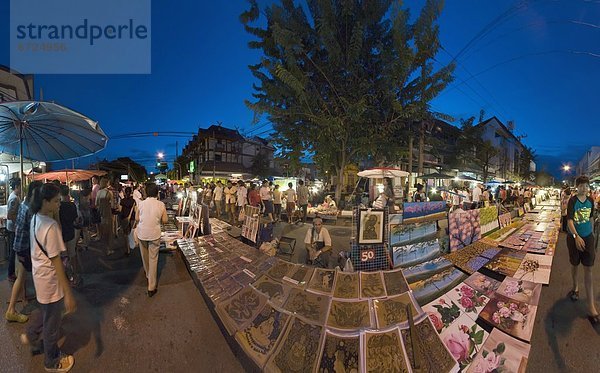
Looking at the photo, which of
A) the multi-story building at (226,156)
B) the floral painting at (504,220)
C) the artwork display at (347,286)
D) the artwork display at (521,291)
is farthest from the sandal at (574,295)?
the multi-story building at (226,156)

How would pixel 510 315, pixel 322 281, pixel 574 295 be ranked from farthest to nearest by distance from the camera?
1. pixel 574 295
2. pixel 322 281
3. pixel 510 315

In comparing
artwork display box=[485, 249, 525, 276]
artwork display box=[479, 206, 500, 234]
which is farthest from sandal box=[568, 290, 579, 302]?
artwork display box=[479, 206, 500, 234]

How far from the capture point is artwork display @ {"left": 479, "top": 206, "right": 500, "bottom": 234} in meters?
6.70

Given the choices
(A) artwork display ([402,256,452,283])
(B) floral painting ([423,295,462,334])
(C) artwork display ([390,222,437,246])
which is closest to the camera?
(B) floral painting ([423,295,462,334])

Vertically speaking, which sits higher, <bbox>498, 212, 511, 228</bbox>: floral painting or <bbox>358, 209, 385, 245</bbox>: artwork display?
<bbox>358, 209, 385, 245</bbox>: artwork display

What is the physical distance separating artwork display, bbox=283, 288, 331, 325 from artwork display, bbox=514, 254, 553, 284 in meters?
3.30

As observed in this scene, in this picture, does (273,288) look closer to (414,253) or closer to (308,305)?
(308,305)

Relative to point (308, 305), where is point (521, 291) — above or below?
above

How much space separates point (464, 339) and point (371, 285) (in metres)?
1.11

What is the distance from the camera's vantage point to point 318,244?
19.2 ft

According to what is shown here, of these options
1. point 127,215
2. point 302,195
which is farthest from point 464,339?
point 302,195

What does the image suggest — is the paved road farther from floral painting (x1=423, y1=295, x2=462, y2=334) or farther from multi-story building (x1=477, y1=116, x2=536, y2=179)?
multi-story building (x1=477, y1=116, x2=536, y2=179)

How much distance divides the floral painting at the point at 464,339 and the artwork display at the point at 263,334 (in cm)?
182

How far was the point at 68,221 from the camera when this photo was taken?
15.5 ft
